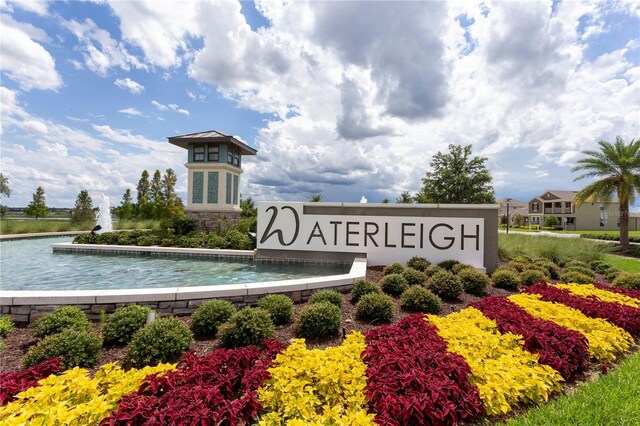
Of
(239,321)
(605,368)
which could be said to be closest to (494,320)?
(605,368)

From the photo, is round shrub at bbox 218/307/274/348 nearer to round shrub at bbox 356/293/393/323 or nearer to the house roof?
round shrub at bbox 356/293/393/323

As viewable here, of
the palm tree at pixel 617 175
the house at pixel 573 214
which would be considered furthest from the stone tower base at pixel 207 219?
the house at pixel 573 214

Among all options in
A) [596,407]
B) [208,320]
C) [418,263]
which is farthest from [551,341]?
[418,263]

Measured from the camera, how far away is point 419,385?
2689 mm

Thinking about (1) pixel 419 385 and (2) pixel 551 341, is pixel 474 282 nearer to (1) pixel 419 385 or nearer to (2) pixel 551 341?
(2) pixel 551 341

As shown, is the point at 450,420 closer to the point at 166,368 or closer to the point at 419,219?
the point at 166,368

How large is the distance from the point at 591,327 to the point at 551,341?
133cm

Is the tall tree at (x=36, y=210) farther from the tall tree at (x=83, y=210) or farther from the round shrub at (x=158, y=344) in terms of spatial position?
the round shrub at (x=158, y=344)

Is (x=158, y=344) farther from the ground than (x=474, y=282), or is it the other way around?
(x=474, y=282)

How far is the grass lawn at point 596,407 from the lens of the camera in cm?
262

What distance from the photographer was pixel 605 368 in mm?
3645

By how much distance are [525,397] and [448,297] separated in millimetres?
3518

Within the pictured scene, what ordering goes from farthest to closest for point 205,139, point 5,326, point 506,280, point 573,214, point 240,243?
point 573,214 < point 205,139 < point 240,243 < point 506,280 < point 5,326

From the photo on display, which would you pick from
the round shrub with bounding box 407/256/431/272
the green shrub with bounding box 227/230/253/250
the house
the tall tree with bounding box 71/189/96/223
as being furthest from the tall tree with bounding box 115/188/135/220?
the house
